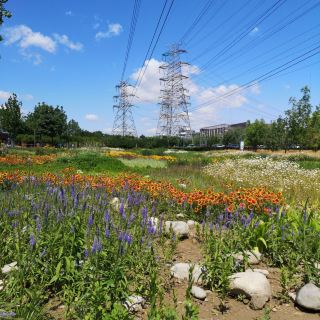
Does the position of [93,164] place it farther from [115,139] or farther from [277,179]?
[115,139]

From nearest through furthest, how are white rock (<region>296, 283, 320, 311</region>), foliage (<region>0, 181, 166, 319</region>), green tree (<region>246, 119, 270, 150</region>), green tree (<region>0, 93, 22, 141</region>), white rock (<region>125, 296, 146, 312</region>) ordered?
foliage (<region>0, 181, 166, 319</region>) < white rock (<region>125, 296, 146, 312</region>) < white rock (<region>296, 283, 320, 311</region>) < green tree (<region>0, 93, 22, 141</region>) < green tree (<region>246, 119, 270, 150</region>)

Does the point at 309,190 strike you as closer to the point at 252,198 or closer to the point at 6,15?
the point at 252,198

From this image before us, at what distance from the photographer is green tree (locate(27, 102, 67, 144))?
4613 cm

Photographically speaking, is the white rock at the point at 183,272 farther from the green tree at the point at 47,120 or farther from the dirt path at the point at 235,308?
the green tree at the point at 47,120

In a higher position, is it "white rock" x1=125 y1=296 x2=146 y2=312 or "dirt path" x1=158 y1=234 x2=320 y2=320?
"white rock" x1=125 y1=296 x2=146 y2=312

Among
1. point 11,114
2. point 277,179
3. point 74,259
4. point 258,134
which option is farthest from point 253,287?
point 258,134

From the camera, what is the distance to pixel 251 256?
15.7 ft

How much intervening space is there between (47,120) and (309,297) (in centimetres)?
4548

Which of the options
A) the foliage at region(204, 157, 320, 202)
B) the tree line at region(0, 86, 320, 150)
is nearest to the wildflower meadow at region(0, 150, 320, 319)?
the foliage at region(204, 157, 320, 202)

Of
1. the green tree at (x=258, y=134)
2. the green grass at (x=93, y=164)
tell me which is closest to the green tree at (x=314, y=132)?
the green tree at (x=258, y=134)

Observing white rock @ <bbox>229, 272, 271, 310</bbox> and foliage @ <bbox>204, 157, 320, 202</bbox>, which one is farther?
foliage @ <bbox>204, 157, 320, 202</bbox>

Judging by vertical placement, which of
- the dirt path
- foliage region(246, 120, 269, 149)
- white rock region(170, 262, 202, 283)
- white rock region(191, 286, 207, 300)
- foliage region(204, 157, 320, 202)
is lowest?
the dirt path

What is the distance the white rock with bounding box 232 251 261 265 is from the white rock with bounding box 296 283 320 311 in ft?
2.64

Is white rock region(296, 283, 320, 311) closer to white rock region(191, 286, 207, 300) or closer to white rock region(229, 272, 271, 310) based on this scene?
white rock region(229, 272, 271, 310)
